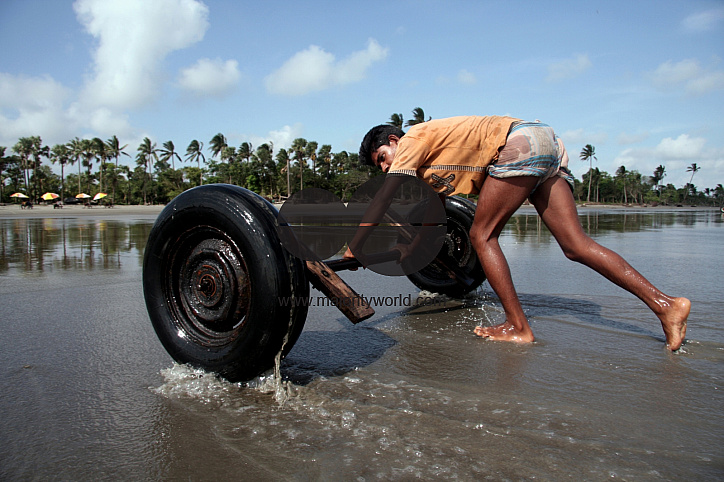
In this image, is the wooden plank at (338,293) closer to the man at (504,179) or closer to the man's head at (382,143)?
the man at (504,179)

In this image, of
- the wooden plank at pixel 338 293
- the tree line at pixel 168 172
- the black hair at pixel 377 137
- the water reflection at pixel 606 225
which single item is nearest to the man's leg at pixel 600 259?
the black hair at pixel 377 137


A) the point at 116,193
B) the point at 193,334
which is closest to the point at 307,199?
the point at 193,334

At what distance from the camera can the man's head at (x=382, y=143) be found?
113 inches

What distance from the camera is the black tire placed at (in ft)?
13.0

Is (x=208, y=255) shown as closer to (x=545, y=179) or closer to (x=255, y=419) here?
(x=255, y=419)

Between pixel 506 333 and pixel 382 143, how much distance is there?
137 centimetres

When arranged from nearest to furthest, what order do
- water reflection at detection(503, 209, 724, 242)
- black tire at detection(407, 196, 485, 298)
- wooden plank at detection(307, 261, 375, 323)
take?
1. wooden plank at detection(307, 261, 375, 323)
2. black tire at detection(407, 196, 485, 298)
3. water reflection at detection(503, 209, 724, 242)

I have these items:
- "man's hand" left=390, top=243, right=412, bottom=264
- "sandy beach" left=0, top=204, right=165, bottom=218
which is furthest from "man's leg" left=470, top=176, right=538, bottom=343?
"sandy beach" left=0, top=204, right=165, bottom=218

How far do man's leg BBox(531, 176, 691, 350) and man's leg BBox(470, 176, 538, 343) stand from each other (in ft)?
0.56

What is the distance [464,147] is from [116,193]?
9406 centimetres

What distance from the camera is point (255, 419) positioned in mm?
1891

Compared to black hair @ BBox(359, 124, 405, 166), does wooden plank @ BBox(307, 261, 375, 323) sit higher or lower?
lower

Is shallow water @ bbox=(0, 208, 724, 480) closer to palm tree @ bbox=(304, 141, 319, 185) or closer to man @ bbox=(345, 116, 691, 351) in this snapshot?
man @ bbox=(345, 116, 691, 351)

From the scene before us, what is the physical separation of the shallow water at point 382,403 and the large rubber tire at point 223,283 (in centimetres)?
17
